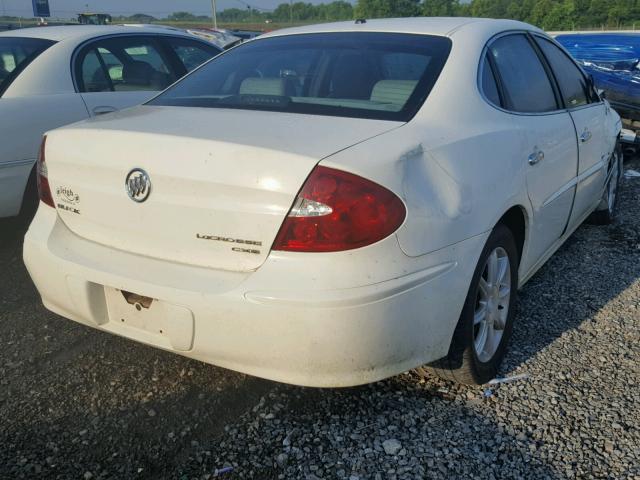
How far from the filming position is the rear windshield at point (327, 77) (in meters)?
2.58

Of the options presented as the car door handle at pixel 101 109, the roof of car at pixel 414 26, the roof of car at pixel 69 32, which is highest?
the roof of car at pixel 414 26

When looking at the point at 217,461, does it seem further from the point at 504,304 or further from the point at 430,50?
the point at 430,50

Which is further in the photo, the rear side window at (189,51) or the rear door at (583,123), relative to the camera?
the rear side window at (189,51)

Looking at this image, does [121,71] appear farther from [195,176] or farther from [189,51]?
[195,176]

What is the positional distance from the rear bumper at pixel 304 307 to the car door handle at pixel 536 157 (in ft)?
2.27

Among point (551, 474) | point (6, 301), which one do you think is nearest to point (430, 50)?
point (551, 474)

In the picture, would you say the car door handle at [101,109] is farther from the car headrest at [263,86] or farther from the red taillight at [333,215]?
the red taillight at [333,215]

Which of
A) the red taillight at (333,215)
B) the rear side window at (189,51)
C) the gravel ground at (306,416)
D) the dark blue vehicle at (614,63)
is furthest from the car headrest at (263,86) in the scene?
the dark blue vehicle at (614,63)

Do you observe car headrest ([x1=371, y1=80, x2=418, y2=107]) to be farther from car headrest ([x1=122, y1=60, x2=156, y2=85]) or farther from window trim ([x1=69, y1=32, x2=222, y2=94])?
car headrest ([x1=122, y1=60, x2=156, y2=85])

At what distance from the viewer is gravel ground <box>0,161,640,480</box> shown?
2.26 metres

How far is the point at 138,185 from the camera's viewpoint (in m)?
2.25

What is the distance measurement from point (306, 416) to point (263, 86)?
150cm

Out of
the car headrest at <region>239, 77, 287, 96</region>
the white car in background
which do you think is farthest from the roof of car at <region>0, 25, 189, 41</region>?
the car headrest at <region>239, 77, 287, 96</region>

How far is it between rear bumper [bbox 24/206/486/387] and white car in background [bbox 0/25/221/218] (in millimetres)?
1953
